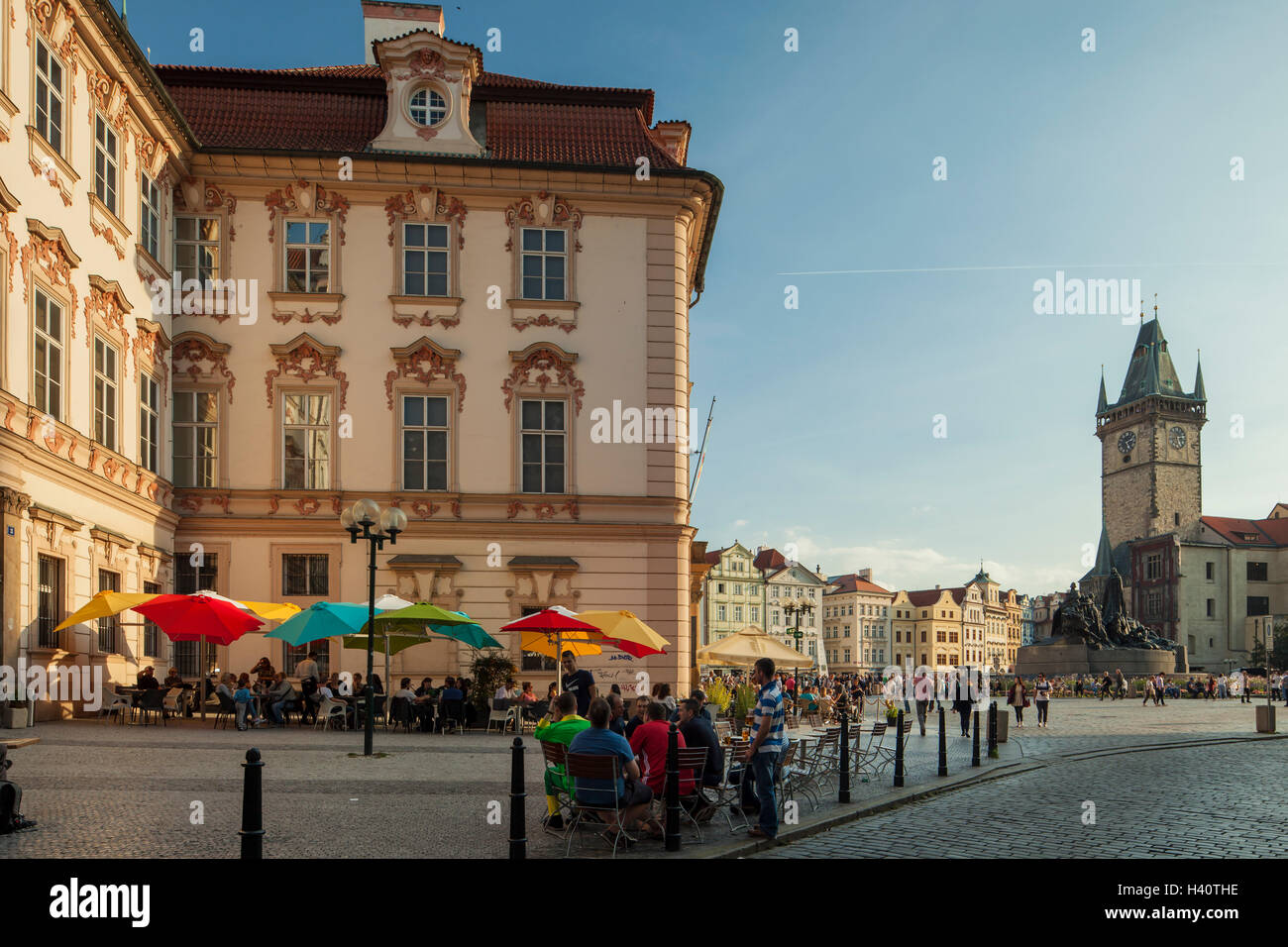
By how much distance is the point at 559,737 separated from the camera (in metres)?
11.9

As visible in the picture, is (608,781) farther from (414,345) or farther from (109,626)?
(414,345)

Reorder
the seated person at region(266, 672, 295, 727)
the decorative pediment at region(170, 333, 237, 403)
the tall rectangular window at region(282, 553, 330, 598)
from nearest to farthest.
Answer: the seated person at region(266, 672, 295, 727) < the decorative pediment at region(170, 333, 237, 403) < the tall rectangular window at region(282, 553, 330, 598)

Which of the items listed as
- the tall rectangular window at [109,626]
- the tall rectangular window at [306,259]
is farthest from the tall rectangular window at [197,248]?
the tall rectangular window at [109,626]

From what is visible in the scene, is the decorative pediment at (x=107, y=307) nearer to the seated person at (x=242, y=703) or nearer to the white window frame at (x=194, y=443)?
the white window frame at (x=194, y=443)

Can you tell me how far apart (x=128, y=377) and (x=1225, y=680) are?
62.0 metres

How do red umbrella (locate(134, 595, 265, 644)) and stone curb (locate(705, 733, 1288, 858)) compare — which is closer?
stone curb (locate(705, 733, 1288, 858))

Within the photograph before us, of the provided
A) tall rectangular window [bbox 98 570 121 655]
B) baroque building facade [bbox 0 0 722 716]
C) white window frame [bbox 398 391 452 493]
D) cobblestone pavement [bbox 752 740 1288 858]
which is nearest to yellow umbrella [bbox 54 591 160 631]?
tall rectangular window [bbox 98 570 121 655]

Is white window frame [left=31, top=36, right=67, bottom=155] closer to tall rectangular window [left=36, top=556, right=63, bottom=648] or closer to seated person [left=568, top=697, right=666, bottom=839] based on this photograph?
tall rectangular window [left=36, top=556, right=63, bottom=648]

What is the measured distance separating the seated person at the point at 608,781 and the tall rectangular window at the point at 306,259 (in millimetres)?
21698

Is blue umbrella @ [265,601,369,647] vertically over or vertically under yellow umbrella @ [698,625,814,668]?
over

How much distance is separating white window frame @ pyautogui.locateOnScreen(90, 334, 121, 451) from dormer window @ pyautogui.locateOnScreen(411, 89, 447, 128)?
10.2 meters

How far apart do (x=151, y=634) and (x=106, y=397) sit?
5865 millimetres

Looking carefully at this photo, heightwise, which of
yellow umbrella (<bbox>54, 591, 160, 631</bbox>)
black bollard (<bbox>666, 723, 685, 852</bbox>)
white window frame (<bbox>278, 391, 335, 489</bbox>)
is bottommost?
black bollard (<bbox>666, 723, 685, 852</bbox>)

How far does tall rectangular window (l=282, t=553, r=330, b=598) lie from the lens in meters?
29.5
